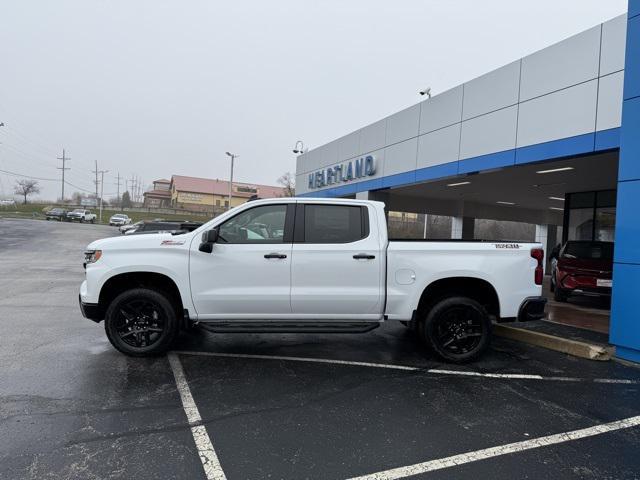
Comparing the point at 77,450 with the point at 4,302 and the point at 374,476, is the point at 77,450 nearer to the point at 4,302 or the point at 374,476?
the point at 374,476

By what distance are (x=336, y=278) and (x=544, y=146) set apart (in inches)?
252

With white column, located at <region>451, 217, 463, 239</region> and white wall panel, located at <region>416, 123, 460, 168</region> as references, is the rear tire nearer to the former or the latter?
white wall panel, located at <region>416, 123, 460, 168</region>

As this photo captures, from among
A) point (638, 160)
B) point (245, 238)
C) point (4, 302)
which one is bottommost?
point (4, 302)

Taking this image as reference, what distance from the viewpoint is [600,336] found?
22.7 feet

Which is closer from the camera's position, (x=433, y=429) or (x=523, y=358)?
(x=433, y=429)

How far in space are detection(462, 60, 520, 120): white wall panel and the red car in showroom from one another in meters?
4.18

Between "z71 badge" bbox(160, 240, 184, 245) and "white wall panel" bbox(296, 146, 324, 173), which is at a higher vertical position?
"white wall panel" bbox(296, 146, 324, 173)

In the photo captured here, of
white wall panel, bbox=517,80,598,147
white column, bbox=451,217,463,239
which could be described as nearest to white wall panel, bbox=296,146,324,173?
white column, bbox=451,217,463,239

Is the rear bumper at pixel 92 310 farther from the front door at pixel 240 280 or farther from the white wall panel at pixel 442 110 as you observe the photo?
the white wall panel at pixel 442 110

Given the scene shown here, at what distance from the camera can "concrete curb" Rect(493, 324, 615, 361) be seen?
600cm

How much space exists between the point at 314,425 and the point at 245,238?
249 cm

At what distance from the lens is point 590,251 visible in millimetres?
11164

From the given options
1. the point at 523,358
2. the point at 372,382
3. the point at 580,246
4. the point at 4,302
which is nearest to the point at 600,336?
the point at 523,358

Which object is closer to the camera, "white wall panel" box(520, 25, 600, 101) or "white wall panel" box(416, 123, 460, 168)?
"white wall panel" box(520, 25, 600, 101)
